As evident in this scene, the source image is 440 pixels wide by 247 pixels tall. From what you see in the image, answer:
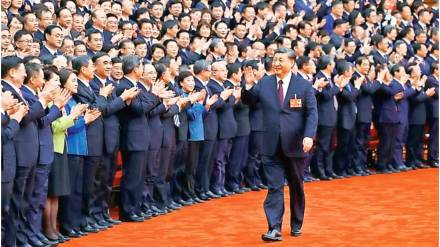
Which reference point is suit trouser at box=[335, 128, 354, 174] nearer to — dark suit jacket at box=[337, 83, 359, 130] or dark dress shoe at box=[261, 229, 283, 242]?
dark suit jacket at box=[337, 83, 359, 130]

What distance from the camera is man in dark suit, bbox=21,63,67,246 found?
7.58m

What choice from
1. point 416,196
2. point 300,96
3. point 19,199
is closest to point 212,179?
point 416,196

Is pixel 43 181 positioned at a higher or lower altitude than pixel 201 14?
lower

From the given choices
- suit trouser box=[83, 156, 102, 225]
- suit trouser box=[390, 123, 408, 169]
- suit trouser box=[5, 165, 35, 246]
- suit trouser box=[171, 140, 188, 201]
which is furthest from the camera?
suit trouser box=[390, 123, 408, 169]

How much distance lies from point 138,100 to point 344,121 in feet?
14.1

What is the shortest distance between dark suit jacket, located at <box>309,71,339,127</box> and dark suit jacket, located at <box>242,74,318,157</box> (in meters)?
3.78

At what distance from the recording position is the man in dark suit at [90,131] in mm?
8508

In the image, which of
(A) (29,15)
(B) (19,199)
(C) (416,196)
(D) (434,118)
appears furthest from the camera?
(D) (434,118)

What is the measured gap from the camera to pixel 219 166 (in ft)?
36.5

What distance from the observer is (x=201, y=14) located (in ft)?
44.1

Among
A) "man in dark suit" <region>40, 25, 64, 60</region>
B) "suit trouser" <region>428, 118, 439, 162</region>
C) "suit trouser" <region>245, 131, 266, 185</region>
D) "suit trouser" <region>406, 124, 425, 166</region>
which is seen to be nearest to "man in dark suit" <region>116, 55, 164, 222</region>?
"man in dark suit" <region>40, 25, 64, 60</region>

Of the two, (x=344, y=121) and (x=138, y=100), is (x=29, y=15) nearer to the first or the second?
(x=138, y=100)

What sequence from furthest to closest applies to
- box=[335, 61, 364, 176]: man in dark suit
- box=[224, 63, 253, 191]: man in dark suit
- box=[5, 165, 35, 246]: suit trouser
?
box=[335, 61, 364, 176]: man in dark suit → box=[224, 63, 253, 191]: man in dark suit → box=[5, 165, 35, 246]: suit trouser

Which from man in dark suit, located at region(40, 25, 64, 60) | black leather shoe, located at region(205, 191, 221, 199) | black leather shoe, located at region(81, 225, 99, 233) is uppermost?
man in dark suit, located at region(40, 25, 64, 60)
